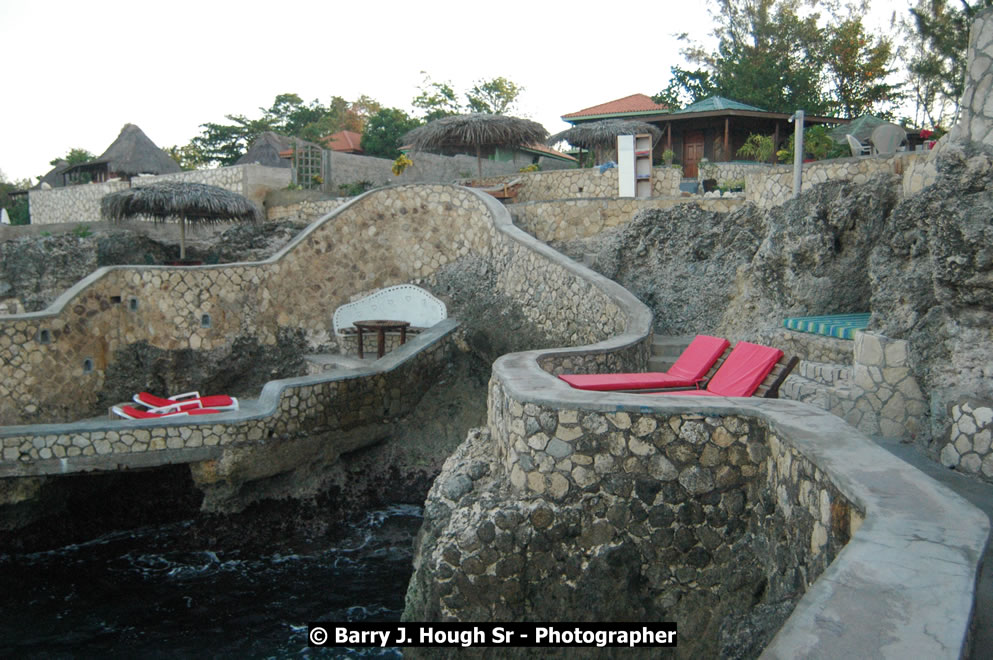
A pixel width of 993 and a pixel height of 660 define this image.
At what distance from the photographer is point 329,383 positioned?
398 inches

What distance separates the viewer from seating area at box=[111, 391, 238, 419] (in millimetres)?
9522

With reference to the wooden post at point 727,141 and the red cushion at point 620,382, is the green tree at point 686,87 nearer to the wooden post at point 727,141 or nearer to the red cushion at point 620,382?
the wooden post at point 727,141

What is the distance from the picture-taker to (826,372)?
679 cm

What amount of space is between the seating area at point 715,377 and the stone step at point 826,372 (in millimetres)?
722

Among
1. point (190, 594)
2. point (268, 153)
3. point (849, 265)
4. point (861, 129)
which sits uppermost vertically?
point (268, 153)

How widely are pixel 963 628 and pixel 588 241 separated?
10.9m

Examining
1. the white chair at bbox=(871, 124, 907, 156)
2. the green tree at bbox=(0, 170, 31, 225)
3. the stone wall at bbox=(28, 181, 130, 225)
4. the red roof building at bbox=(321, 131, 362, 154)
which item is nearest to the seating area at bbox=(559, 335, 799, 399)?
the white chair at bbox=(871, 124, 907, 156)

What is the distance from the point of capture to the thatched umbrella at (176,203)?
13.5m

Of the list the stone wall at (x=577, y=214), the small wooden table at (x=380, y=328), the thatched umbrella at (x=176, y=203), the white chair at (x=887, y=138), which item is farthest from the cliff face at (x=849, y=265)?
the thatched umbrella at (x=176, y=203)

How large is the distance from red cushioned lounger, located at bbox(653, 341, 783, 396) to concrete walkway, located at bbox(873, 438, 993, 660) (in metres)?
1.01

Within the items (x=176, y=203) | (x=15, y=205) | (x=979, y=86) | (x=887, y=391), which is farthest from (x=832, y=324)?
(x=15, y=205)

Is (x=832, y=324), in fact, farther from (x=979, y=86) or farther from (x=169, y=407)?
(x=169, y=407)

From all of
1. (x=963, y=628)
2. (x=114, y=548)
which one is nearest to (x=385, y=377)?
(x=114, y=548)

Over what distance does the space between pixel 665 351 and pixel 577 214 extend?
14.8ft
